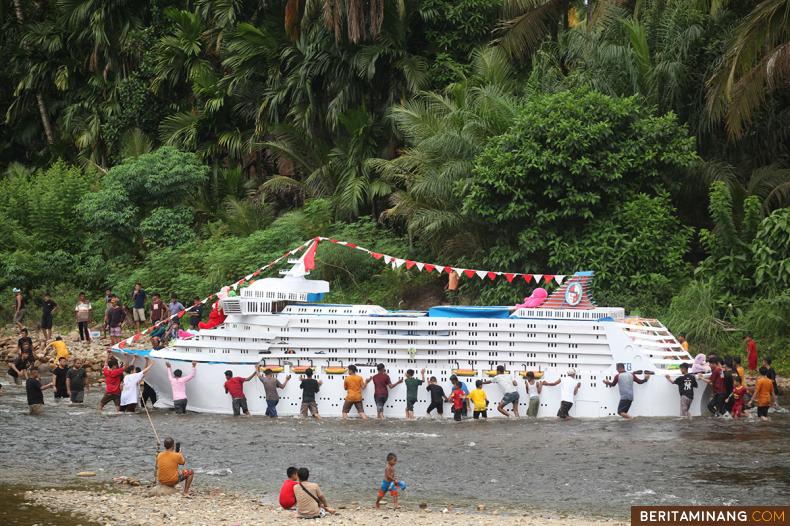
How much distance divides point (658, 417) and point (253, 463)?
9.33 m

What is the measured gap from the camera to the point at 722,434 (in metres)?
22.2

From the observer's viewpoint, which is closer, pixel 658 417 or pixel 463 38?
pixel 658 417

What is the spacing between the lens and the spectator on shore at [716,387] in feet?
77.2

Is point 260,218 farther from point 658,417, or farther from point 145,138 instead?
point 658,417

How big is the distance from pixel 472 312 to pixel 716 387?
5672 millimetres

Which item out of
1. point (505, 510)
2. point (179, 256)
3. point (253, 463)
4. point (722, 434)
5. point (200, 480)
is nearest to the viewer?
point (505, 510)

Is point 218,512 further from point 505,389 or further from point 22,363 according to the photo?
point 22,363

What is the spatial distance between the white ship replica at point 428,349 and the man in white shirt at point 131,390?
904mm

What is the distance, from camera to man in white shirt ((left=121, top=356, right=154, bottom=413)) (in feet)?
81.4

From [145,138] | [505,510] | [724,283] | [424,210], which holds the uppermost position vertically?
[145,138]

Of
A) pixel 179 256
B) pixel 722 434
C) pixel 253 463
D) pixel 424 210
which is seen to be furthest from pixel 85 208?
pixel 722 434

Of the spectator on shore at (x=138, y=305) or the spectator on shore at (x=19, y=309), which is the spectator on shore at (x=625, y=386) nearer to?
the spectator on shore at (x=138, y=305)

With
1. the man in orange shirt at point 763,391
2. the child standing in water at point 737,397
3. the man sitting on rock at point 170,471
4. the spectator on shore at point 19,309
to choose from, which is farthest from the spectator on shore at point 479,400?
the spectator on shore at point 19,309

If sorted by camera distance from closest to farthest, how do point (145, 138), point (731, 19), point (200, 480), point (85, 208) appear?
point (200, 480) → point (731, 19) → point (85, 208) → point (145, 138)
